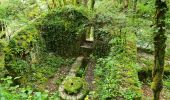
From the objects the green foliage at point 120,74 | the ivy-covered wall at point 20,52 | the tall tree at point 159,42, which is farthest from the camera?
the ivy-covered wall at point 20,52

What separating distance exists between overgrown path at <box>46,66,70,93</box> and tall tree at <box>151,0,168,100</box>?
22.1 feet

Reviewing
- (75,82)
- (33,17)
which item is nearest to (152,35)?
(75,82)

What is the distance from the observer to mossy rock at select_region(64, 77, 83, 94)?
11.8 meters

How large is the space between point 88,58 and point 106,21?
125 inches

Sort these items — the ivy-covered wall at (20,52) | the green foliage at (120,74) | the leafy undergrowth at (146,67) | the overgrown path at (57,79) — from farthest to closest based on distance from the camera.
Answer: the leafy undergrowth at (146,67), the overgrown path at (57,79), the ivy-covered wall at (20,52), the green foliage at (120,74)

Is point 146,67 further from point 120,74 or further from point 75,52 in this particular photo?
point 120,74

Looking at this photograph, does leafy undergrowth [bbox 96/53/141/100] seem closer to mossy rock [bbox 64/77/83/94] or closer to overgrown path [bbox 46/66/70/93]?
mossy rock [bbox 64/77/83/94]

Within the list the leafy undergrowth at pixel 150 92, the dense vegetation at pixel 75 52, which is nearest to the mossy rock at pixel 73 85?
the dense vegetation at pixel 75 52

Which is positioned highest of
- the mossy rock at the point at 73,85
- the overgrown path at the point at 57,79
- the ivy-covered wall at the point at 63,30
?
the ivy-covered wall at the point at 63,30

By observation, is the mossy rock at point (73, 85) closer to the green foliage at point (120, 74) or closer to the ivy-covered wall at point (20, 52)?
the green foliage at point (120, 74)

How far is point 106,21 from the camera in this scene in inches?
552

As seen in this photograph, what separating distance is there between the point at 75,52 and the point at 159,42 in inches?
408

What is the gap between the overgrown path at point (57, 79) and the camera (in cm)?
1331

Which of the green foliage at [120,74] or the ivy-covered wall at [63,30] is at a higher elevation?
the ivy-covered wall at [63,30]
